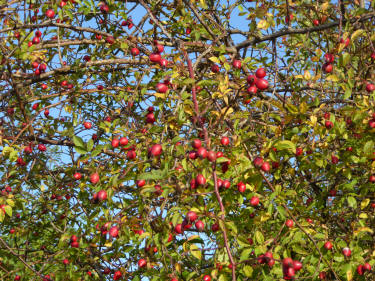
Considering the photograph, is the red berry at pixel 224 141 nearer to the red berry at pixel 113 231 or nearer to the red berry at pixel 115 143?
the red berry at pixel 115 143

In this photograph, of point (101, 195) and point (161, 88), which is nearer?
point (101, 195)

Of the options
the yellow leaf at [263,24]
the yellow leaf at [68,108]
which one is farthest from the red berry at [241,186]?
the yellow leaf at [68,108]

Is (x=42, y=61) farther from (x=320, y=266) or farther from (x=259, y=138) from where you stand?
(x=320, y=266)

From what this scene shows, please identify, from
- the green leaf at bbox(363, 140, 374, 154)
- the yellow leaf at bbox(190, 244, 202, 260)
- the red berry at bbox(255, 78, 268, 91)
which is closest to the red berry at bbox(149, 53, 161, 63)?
the red berry at bbox(255, 78, 268, 91)

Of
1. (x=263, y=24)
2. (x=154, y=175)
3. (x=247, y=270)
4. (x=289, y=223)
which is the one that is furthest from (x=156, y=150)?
(x=263, y=24)

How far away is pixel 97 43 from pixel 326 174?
2336 mm

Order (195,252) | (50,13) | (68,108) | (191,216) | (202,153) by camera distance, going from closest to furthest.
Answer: (202,153) < (191,216) < (195,252) < (50,13) < (68,108)

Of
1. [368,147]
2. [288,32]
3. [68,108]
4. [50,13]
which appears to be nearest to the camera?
[368,147]

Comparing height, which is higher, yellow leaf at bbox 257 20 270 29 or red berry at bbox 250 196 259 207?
yellow leaf at bbox 257 20 270 29

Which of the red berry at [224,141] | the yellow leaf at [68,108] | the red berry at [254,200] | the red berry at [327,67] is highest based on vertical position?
the yellow leaf at [68,108]

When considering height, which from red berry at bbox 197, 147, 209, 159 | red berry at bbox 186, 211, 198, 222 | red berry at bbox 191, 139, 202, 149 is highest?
red berry at bbox 191, 139, 202, 149

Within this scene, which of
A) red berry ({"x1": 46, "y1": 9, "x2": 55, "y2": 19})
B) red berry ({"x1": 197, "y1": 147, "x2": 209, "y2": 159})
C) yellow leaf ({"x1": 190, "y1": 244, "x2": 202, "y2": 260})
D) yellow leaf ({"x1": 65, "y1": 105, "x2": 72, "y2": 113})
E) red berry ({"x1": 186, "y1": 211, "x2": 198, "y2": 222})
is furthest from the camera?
yellow leaf ({"x1": 65, "y1": 105, "x2": 72, "y2": 113})

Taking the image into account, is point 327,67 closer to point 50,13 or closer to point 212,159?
point 212,159

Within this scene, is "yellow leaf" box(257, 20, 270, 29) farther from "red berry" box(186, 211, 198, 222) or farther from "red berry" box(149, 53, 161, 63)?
"red berry" box(186, 211, 198, 222)
